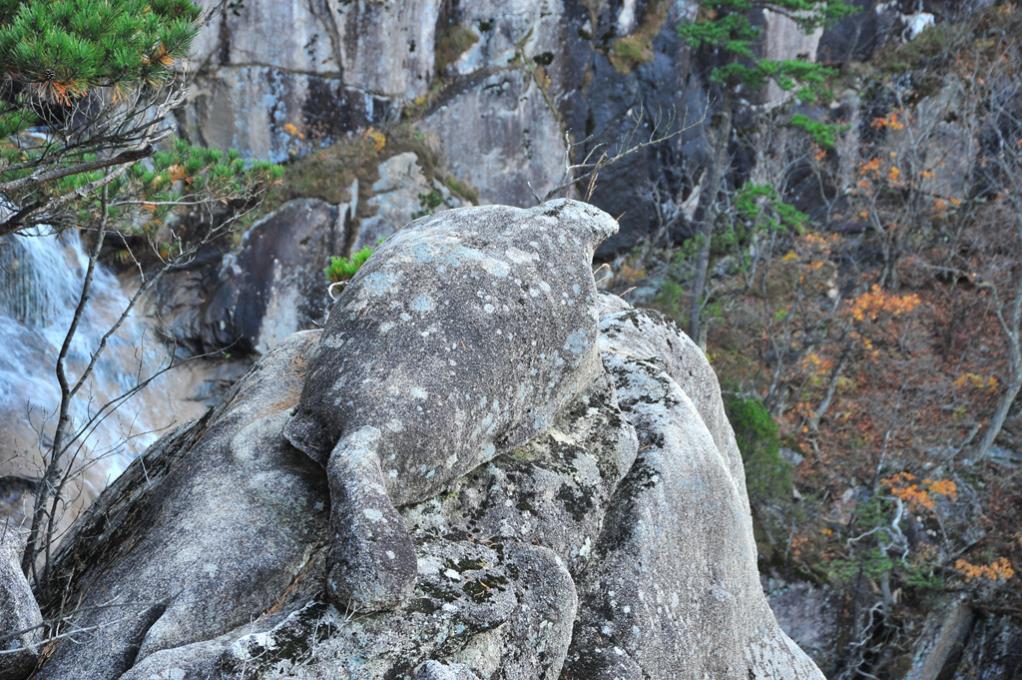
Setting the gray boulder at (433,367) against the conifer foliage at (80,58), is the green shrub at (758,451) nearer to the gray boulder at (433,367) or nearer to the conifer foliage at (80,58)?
the gray boulder at (433,367)

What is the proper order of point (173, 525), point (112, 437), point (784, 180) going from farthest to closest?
1. point (784, 180)
2. point (112, 437)
3. point (173, 525)

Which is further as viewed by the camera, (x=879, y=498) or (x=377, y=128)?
(x=377, y=128)

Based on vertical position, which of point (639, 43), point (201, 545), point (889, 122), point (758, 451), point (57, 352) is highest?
point (639, 43)

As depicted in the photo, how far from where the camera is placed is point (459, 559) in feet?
14.3

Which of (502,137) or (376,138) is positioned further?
(502,137)

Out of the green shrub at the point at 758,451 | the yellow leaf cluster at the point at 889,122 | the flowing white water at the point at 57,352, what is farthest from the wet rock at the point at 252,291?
the yellow leaf cluster at the point at 889,122

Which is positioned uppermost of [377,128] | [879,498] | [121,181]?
[121,181]

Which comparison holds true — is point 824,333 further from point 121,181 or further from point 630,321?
point 121,181

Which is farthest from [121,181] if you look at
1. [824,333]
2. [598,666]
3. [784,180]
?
[784,180]

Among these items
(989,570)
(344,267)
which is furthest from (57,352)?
(989,570)

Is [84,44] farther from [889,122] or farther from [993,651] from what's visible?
[889,122]

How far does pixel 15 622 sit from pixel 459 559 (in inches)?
82.2

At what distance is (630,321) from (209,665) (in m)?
4.47

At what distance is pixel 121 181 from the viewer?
733 cm
